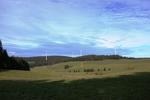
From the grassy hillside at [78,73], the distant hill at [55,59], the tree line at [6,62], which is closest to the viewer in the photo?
the grassy hillside at [78,73]

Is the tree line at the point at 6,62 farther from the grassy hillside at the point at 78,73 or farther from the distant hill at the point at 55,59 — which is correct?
the distant hill at the point at 55,59

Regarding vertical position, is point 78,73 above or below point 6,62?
below

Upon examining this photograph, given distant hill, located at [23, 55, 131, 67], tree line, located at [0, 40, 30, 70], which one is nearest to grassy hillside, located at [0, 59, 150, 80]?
tree line, located at [0, 40, 30, 70]

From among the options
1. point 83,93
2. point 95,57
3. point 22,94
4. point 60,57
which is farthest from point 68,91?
point 60,57

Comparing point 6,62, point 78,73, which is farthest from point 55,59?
point 78,73

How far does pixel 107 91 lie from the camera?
2467 cm

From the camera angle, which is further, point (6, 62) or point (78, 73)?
point (6, 62)

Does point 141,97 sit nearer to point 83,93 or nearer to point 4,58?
point 83,93

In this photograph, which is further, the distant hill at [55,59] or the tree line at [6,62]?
the distant hill at [55,59]

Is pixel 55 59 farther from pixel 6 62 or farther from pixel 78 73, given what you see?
pixel 78 73

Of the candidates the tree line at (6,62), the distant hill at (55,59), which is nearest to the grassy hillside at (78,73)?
the tree line at (6,62)

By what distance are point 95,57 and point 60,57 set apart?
1541 cm

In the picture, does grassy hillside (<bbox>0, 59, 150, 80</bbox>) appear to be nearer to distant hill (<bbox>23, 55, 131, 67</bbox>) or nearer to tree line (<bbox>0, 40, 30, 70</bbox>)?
tree line (<bbox>0, 40, 30, 70</bbox>)

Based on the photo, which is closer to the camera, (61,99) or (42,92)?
(61,99)
